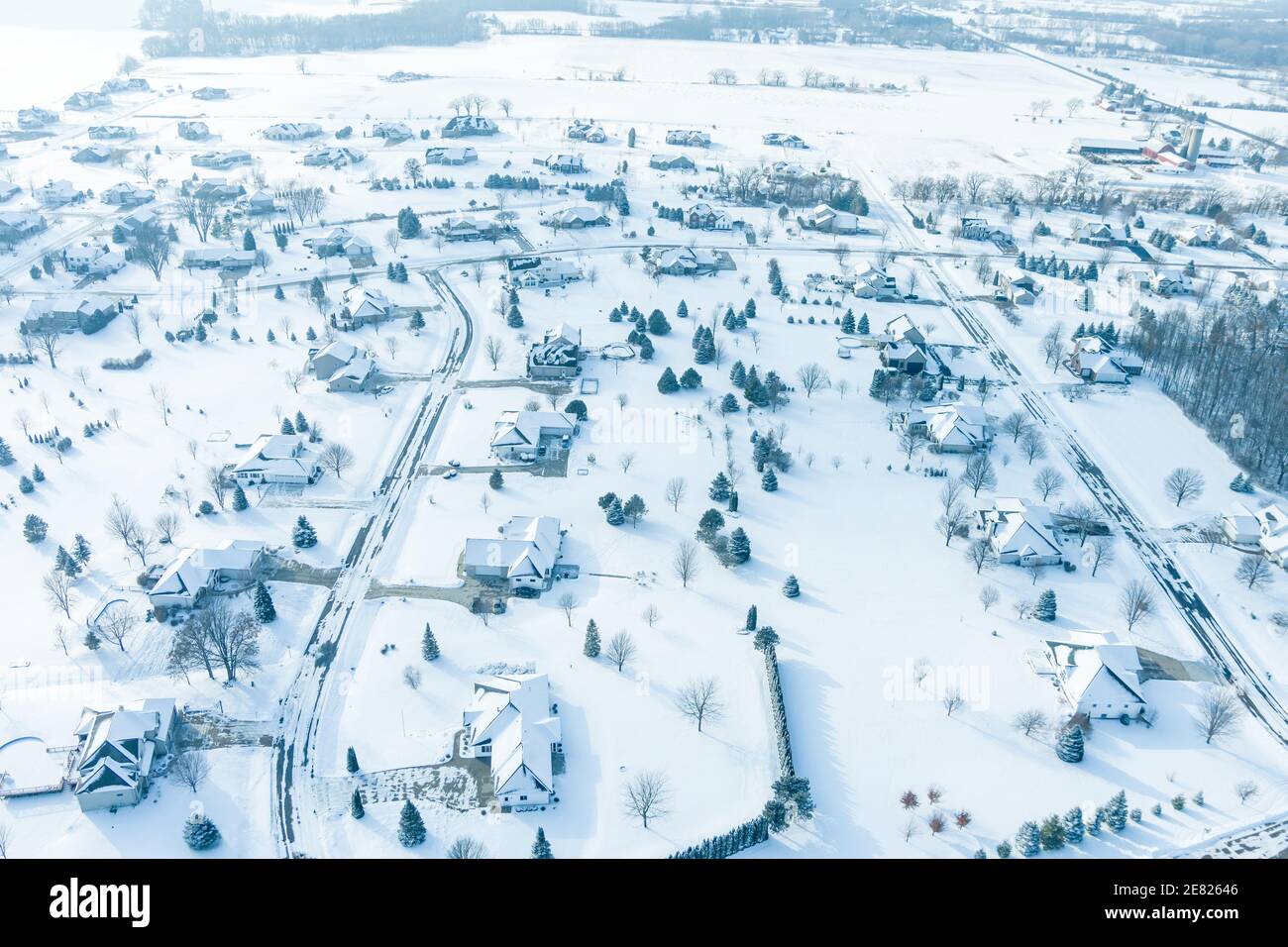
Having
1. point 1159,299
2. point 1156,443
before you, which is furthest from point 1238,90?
point 1156,443

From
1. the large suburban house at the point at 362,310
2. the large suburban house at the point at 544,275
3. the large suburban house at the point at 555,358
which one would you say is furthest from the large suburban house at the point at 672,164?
the large suburban house at the point at 555,358

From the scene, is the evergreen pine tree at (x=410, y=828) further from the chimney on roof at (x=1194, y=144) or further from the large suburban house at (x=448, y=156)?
the chimney on roof at (x=1194, y=144)

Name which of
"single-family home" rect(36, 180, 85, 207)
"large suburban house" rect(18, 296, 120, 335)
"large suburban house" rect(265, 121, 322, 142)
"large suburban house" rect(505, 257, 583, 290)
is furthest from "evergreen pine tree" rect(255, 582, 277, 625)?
"large suburban house" rect(265, 121, 322, 142)

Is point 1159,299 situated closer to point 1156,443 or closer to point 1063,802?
point 1156,443

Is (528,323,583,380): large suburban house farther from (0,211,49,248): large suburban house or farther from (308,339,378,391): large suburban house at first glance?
(0,211,49,248): large suburban house

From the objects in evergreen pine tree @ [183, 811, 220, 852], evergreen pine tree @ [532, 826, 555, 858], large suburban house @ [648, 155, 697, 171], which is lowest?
evergreen pine tree @ [183, 811, 220, 852]

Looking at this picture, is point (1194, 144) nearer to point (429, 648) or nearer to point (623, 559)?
point (623, 559)
